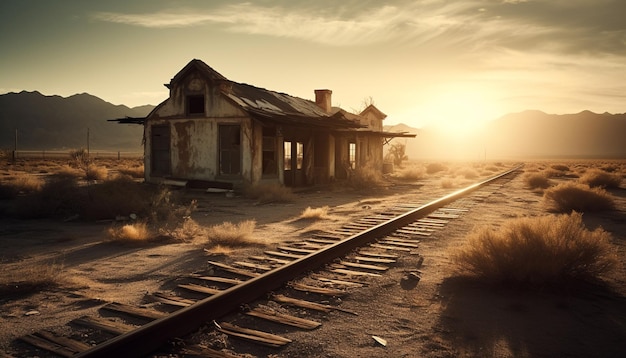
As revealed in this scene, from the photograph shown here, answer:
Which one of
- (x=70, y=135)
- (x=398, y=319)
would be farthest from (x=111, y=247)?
(x=70, y=135)

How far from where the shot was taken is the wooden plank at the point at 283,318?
360cm

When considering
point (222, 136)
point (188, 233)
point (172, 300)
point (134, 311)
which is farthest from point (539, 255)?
point (222, 136)

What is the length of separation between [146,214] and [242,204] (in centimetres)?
384

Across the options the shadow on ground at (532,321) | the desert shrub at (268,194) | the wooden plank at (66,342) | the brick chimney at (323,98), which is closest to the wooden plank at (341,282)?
the shadow on ground at (532,321)

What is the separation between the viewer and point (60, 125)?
156 meters

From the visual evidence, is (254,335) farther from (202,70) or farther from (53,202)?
(202,70)

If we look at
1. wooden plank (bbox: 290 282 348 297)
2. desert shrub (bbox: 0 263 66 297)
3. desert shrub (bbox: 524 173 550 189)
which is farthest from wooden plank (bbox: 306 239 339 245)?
desert shrub (bbox: 524 173 550 189)

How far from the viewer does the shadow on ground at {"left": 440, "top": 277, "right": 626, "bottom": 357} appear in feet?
10.6

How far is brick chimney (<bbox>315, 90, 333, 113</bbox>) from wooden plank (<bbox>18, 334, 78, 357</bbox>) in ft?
82.9

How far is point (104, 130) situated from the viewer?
552 ft

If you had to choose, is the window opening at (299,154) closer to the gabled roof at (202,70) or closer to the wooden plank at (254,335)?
the gabled roof at (202,70)

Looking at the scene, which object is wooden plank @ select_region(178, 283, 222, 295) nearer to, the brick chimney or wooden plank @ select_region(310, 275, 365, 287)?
wooden plank @ select_region(310, 275, 365, 287)

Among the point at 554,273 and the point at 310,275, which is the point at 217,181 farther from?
the point at 554,273

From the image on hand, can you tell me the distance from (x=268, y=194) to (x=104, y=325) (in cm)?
1113
